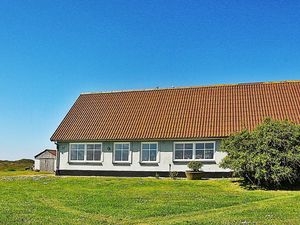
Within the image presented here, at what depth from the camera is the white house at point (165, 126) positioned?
34688 millimetres

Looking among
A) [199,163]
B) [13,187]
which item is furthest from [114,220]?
[199,163]

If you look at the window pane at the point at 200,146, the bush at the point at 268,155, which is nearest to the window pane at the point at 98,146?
the window pane at the point at 200,146

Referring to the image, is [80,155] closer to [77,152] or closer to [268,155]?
[77,152]

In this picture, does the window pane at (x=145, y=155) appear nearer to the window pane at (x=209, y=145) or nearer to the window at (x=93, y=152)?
the window at (x=93, y=152)

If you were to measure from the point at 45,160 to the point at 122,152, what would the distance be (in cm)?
2419

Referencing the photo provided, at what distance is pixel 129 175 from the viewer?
36.5m

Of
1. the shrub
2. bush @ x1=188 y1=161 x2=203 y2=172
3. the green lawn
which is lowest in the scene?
the green lawn

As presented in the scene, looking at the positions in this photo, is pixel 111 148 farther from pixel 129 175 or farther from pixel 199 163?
pixel 199 163

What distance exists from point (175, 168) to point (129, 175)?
3.90m

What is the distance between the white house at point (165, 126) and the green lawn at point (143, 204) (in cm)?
647

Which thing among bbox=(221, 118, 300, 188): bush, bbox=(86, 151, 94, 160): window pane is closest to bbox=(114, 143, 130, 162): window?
bbox=(86, 151, 94, 160): window pane

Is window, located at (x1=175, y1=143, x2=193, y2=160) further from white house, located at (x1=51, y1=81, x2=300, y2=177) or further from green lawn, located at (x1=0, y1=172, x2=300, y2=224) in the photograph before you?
green lawn, located at (x1=0, y1=172, x2=300, y2=224)

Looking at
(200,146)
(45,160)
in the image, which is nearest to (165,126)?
(200,146)

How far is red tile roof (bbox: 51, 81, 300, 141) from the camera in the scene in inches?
1378
